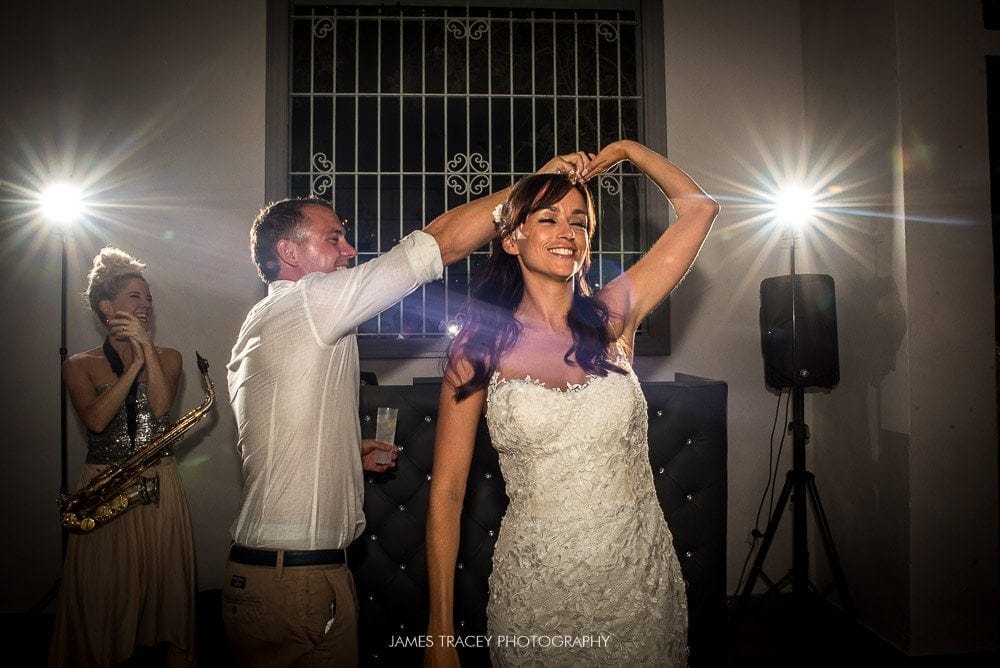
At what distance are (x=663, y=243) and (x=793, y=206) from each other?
2303 millimetres

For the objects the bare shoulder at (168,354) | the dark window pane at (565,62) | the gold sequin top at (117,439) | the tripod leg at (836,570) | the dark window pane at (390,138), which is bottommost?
the tripod leg at (836,570)

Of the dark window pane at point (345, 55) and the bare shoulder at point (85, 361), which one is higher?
the dark window pane at point (345, 55)

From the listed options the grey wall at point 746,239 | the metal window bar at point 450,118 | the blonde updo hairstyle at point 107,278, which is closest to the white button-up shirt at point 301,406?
the blonde updo hairstyle at point 107,278

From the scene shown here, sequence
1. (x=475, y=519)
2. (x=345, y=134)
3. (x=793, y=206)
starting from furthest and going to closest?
(x=345, y=134)
(x=793, y=206)
(x=475, y=519)

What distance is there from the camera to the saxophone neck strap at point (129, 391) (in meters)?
3.01

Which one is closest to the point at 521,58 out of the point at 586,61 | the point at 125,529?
the point at 586,61

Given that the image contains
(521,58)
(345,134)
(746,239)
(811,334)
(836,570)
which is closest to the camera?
(836,570)

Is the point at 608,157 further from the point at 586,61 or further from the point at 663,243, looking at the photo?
the point at 586,61

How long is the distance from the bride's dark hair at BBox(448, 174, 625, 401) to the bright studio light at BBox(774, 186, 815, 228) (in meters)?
2.36

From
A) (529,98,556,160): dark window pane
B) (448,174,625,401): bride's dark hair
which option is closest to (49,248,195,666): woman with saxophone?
(448,174,625,401): bride's dark hair

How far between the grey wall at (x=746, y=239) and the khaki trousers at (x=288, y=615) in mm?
2368

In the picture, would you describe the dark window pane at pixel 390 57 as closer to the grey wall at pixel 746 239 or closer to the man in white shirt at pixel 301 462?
the grey wall at pixel 746 239

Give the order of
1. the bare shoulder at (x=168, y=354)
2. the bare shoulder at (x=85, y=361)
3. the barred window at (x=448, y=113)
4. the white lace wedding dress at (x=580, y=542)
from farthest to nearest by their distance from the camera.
A: the barred window at (x=448, y=113) < the bare shoulder at (x=168, y=354) < the bare shoulder at (x=85, y=361) < the white lace wedding dress at (x=580, y=542)

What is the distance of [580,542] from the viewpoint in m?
1.73
